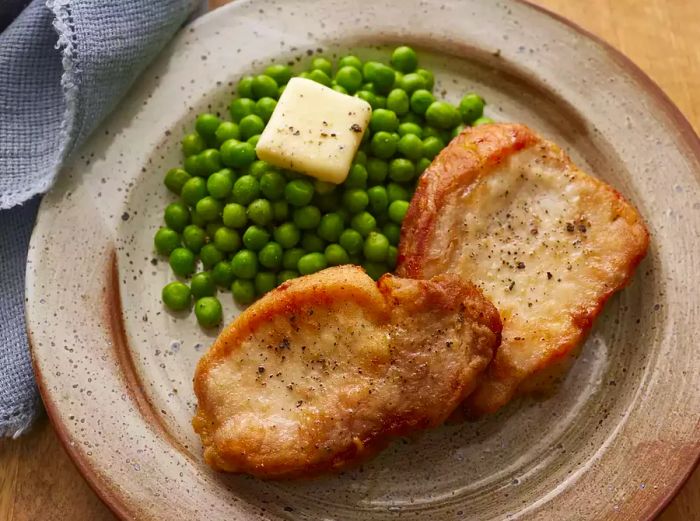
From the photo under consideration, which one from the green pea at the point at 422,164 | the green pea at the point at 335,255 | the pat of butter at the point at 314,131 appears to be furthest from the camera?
the green pea at the point at 422,164

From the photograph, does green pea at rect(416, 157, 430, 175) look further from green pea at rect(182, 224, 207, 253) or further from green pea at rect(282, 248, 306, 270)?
green pea at rect(182, 224, 207, 253)

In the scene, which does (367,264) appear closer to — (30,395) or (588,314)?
(588,314)

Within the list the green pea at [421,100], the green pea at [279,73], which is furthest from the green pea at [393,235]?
the green pea at [279,73]

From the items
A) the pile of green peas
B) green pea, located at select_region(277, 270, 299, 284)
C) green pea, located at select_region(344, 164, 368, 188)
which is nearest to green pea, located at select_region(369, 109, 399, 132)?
the pile of green peas

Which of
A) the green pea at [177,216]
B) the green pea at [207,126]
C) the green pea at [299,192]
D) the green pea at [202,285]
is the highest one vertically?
the green pea at [299,192]

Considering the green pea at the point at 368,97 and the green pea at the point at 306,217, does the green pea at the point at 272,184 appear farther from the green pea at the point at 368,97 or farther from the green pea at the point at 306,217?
the green pea at the point at 368,97

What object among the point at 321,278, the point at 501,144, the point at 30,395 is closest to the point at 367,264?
the point at 321,278

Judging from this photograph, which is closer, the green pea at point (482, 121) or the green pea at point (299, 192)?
the green pea at point (299, 192)
